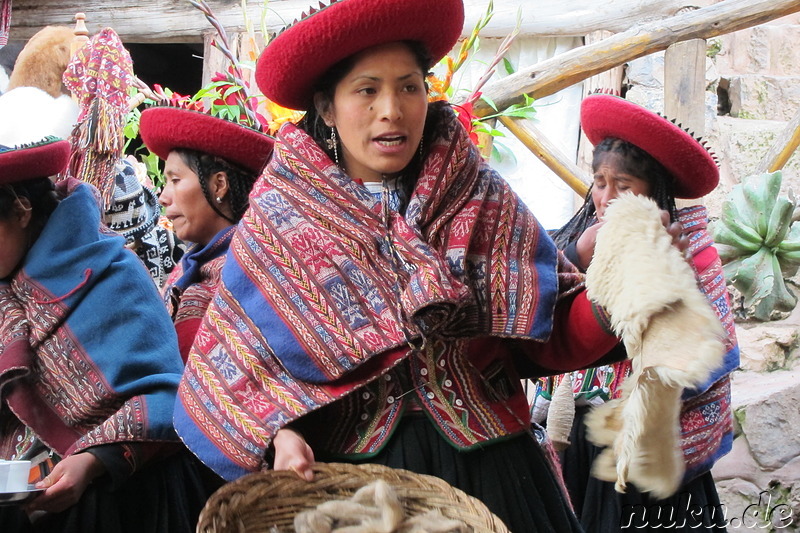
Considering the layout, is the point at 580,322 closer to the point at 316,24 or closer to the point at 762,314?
the point at 316,24

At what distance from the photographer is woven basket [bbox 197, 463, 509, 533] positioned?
5.90 feet

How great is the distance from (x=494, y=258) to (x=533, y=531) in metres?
0.61

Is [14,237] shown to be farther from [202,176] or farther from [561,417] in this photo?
[561,417]

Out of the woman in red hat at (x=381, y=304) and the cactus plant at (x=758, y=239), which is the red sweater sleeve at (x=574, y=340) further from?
the cactus plant at (x=758, y=239)

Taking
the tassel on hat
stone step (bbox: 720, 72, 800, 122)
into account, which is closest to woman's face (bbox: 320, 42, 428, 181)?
the tassel on hat

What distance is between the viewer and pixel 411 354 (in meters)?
2.10

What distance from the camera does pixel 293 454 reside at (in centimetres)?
194

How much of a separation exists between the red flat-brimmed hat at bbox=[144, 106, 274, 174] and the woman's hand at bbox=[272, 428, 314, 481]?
130 cm

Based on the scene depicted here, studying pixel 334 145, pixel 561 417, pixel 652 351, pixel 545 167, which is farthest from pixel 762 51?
pixel 652 351

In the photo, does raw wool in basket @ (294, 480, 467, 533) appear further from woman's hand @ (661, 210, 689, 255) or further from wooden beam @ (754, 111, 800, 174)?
wooden beam @ (754, 111, 800, 174)

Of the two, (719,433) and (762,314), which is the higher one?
(762,314)

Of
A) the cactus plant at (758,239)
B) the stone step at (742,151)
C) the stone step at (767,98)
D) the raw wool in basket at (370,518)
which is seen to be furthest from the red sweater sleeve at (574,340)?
the stone step at (767,98)

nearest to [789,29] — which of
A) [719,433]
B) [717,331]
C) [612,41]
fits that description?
[612,41]

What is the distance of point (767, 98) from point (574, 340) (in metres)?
6.22
